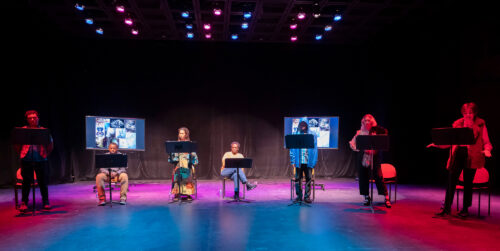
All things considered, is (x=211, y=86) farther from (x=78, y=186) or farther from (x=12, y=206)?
(x=12, y=206)

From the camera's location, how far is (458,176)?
4969mm

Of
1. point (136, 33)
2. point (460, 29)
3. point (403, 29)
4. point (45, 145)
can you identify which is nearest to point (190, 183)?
point (45, 145)

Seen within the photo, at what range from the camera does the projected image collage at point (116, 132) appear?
8.28m

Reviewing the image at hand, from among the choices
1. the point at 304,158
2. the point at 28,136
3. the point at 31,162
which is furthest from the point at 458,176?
the point at 31,162

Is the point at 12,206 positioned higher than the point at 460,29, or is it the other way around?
the point at 460,29

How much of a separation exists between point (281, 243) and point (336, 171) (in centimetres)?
665

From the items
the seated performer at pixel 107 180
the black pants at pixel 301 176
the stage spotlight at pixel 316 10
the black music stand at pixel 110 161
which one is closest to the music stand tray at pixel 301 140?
the black pants at pixel 301 176

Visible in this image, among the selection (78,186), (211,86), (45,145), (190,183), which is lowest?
(78,186)

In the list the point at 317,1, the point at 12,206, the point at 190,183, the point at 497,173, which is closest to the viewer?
the point at 12,206

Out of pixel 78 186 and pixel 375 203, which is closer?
pixel 375 203

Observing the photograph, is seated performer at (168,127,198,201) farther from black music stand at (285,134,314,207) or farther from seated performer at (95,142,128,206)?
black music stand at (285,134,314,207)

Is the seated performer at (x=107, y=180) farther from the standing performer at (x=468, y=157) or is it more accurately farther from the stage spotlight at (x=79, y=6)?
the standing performer at (x=468, y=157)

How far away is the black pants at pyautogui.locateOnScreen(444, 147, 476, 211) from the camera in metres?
4.87

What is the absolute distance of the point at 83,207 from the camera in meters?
5.52
